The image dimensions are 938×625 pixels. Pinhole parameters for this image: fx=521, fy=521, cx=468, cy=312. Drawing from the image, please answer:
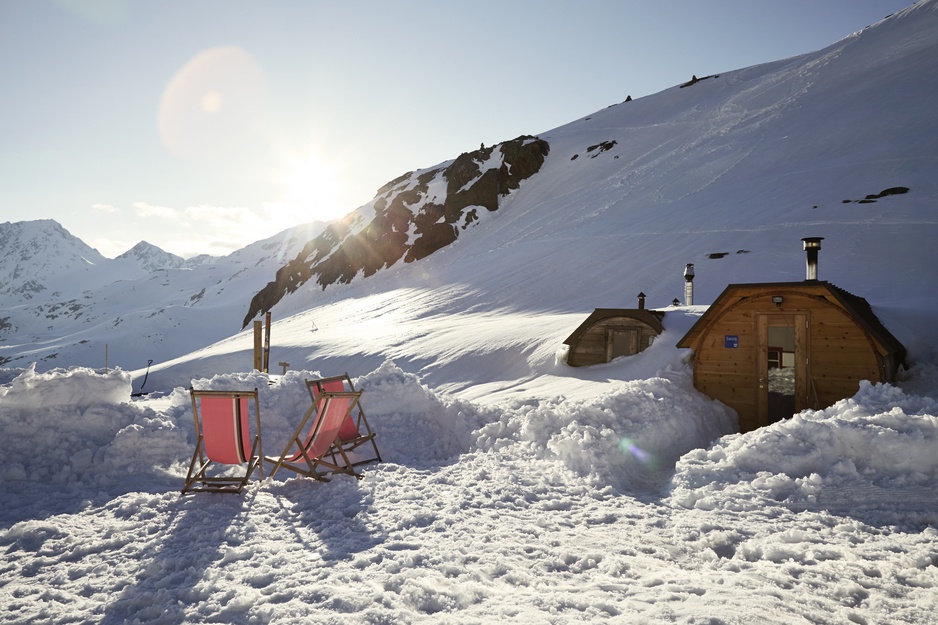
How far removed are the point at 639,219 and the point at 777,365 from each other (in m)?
22.2

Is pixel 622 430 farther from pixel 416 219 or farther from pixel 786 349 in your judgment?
pixel 416 219

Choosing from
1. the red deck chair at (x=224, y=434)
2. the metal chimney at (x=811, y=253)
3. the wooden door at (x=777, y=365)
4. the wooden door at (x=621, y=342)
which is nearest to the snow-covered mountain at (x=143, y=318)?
the red deck chair at (x=224, y=434)

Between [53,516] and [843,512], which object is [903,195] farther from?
[53,516]

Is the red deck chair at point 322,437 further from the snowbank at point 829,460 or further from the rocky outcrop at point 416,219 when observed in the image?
the rocky outcrop at point 416,219

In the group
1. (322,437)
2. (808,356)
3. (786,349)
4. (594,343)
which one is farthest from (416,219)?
(322,437)

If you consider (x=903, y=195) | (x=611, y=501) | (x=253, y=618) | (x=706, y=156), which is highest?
(x=706, y=156)

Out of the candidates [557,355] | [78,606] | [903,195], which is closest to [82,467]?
[78,606]

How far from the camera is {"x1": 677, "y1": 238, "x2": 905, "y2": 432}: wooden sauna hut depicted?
8328 millimetres

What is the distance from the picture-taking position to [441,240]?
45.9m

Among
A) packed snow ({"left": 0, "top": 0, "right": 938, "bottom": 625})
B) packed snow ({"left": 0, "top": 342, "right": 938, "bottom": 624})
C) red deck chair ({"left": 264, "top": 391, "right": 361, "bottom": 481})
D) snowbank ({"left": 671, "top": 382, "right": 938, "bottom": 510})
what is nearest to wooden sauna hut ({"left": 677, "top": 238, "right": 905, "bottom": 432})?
packed snow ({"left": 0, "top": 0, "right": 938, "bottom": 625})

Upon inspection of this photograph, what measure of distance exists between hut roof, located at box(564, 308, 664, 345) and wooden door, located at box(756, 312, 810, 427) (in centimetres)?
290

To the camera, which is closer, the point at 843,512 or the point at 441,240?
the point at 843,512

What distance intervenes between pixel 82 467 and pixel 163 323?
70140mm

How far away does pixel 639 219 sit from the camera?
3005 cm
